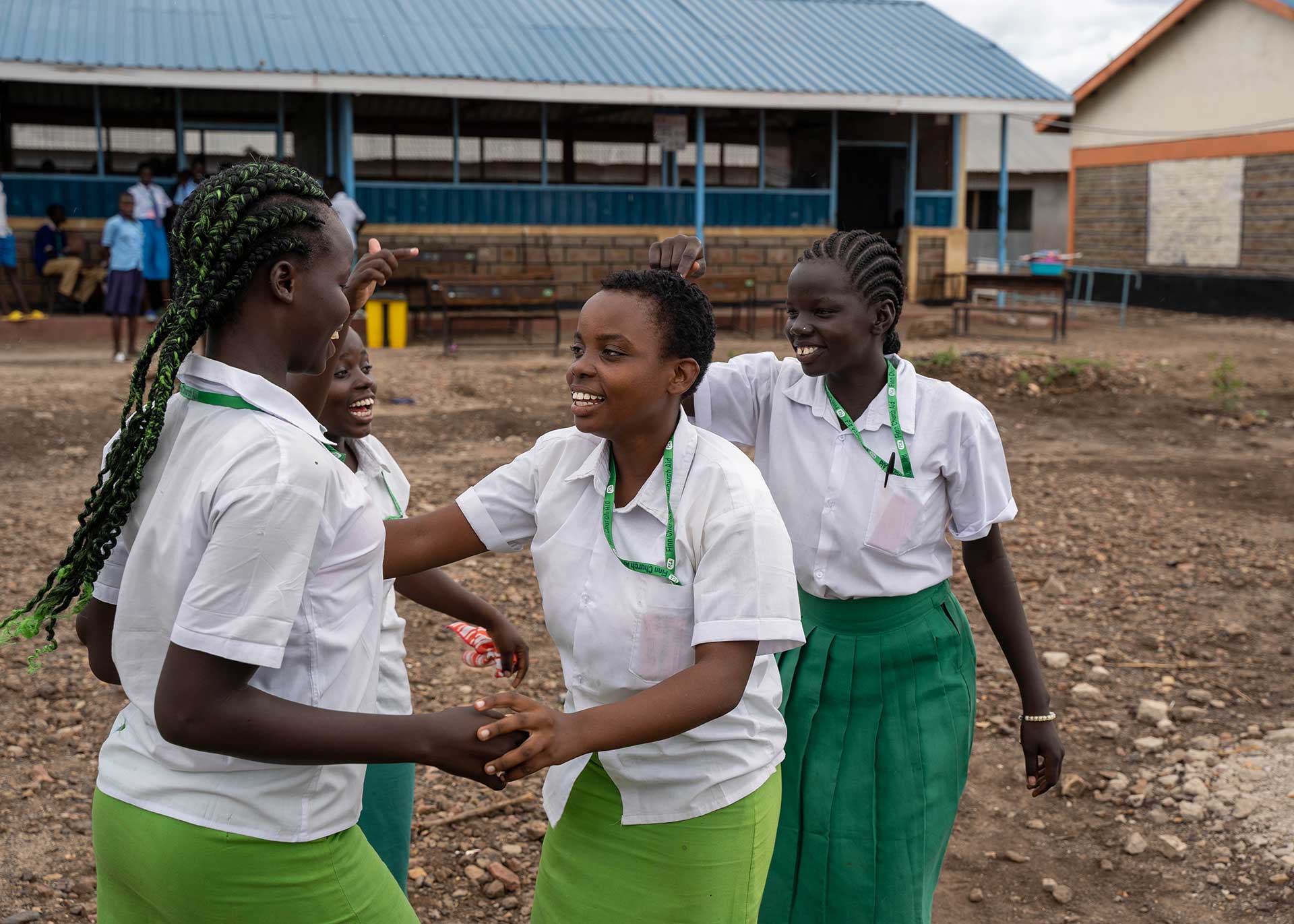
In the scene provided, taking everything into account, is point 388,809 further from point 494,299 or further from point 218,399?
point 494,299

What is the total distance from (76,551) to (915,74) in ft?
55.7

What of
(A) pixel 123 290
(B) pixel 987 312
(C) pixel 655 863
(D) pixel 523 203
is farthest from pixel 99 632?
(B) pixel 987 312


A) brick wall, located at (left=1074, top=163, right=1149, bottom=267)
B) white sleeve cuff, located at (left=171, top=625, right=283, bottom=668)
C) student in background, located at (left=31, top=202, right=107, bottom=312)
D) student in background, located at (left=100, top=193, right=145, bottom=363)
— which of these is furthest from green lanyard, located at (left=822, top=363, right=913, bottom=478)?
brick wall, located at (left=1074, top=163, right=1149, bottom=267)

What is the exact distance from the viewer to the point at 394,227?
1587cm

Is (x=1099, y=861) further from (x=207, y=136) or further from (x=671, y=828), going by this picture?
(x=207, y=136)

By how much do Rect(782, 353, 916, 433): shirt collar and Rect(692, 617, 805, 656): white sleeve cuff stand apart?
→ 876 millimetres

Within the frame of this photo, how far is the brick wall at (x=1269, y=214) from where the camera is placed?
20.1 metres

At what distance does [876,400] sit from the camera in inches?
109

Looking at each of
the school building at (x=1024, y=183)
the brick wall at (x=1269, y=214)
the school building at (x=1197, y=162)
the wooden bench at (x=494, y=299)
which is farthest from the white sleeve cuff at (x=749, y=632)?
the school building at (x=1024, y=183)

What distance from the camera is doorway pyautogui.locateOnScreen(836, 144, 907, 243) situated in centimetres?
1939

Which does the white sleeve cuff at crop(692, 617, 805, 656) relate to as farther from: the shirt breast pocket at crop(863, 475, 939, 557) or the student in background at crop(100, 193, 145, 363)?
the student in background at crop(100, 193, 145, 363)

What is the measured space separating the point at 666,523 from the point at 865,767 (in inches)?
36.3

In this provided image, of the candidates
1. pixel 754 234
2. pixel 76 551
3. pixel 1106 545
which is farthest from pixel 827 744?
pixel 754 234

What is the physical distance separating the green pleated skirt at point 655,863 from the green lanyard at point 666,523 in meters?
0.36
